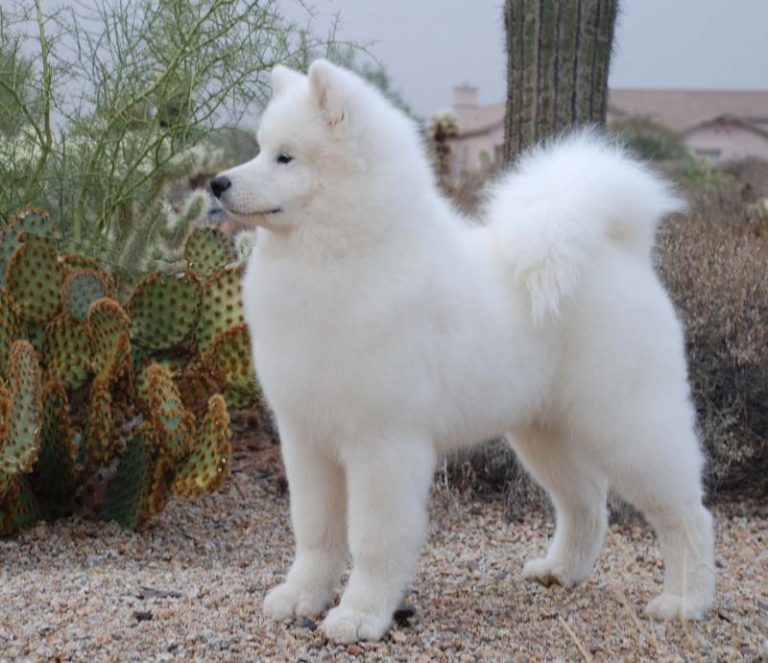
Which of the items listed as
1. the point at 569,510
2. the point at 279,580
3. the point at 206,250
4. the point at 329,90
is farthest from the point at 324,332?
the point at 206,250

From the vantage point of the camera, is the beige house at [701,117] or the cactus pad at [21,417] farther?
the beige house at [701,117]

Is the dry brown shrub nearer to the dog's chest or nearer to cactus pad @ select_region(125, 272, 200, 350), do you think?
cactus pad @ select_region(125, 272, 200, 350)

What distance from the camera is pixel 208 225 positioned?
5574 mm

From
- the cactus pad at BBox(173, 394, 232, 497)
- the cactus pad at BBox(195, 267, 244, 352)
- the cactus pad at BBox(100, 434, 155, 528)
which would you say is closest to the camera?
the cactus pad at BBox(173, 394, 232, 497)

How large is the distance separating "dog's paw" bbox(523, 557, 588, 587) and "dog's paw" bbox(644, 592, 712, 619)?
38 centimetres

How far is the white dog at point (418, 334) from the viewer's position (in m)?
3.20

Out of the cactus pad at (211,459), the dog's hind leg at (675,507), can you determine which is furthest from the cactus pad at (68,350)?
the dog's hind leg at (675,507)

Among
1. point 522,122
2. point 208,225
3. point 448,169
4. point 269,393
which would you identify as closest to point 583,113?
point 522,122

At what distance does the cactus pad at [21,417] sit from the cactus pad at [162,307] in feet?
2.52

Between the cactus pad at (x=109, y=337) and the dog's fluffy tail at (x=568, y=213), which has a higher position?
the dog's fluffy tail at (x=568, y=213)

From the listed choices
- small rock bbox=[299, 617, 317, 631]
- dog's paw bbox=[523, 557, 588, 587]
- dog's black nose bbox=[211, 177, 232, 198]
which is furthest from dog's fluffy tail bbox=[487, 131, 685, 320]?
small rock bbox=[299, 617, 317, 631]

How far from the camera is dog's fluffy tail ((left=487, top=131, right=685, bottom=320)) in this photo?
3.55 metres

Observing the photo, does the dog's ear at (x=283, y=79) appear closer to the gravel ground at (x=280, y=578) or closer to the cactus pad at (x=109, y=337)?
the cactus pad at (x=109, y=337)

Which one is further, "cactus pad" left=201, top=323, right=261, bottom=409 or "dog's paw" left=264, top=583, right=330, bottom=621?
"cactus pad" left=201, top=323, right=261, bottom=409
